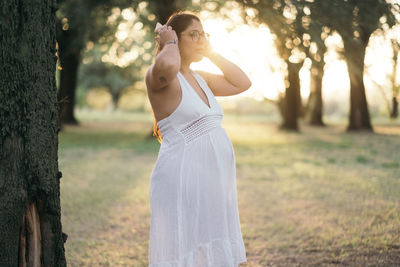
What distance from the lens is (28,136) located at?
2.35 metres

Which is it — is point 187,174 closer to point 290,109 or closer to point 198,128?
point 198,128

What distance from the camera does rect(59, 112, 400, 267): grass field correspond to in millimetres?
4039

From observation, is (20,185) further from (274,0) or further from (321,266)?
(274,0)

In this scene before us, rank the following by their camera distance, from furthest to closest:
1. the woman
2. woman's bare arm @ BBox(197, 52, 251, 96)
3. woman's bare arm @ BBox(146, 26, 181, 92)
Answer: woman's bare arm @ BBox(197, 52, 251, 96) < the woman < woman's bare arm @ BBox(146, 26, 181, 92)

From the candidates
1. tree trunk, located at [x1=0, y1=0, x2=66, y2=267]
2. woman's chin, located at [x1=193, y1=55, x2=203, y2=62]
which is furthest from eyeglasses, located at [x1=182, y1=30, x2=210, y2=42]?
tree trunk, located at [x1=0, y1=0, x2=66, y2=267]

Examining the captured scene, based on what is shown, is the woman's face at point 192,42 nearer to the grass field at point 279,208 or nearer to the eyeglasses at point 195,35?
the eyeglasses at point 195,35

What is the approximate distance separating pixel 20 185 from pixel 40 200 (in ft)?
0.57

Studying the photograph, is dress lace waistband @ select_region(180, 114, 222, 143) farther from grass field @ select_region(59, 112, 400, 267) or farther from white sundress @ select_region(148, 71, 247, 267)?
grass field @ select_region(59, 112, 400, 267)

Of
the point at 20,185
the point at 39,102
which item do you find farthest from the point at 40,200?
the point at 39,102

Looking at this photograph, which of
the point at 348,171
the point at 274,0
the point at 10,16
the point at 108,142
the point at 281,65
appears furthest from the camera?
the point at 108,142

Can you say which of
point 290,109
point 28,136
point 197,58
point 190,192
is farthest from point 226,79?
point 290,109

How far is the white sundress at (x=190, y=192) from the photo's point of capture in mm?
2279

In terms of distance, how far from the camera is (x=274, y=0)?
13.4 ft

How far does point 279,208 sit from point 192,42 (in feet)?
13.2
